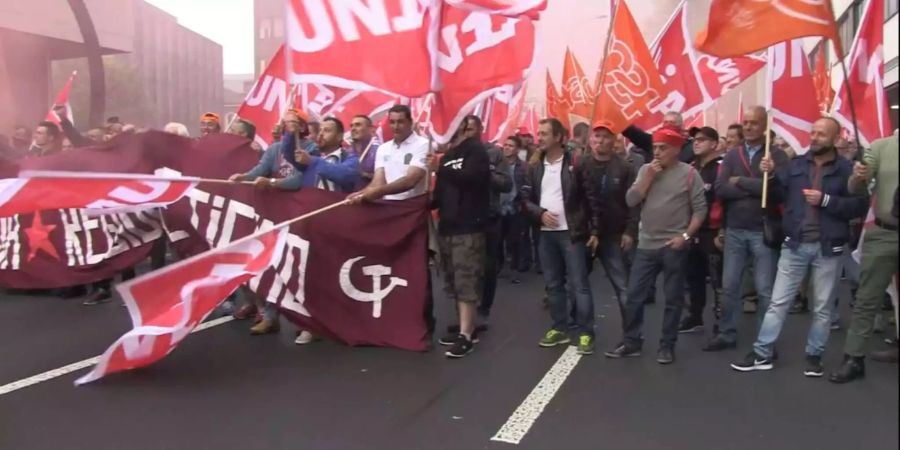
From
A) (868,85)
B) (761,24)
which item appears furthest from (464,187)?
(868,85)

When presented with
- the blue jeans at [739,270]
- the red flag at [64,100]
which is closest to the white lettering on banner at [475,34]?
A: the blue jeans at [739,270]

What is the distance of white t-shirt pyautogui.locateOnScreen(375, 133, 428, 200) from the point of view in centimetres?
580

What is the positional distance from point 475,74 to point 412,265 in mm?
1476

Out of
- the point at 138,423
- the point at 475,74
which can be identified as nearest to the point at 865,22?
the point at 475,74

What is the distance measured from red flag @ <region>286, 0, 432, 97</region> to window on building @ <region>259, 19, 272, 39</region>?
459cm

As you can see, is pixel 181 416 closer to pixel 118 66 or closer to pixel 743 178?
pixel 118 66

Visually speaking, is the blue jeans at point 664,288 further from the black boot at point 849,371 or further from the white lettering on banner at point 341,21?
the white lettering on banner at point 341,21

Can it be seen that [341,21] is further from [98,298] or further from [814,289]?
[98,298]

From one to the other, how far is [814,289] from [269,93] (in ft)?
17.8

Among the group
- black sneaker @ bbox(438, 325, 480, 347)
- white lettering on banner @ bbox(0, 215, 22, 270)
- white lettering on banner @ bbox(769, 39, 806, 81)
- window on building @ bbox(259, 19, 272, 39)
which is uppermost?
window on building @ bbox(259, 19, 272, 39)

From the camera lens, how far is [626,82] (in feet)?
24.9

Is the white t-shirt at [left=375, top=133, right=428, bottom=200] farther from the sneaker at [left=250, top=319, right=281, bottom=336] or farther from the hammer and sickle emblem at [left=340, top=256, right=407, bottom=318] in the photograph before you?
the sneaker at [left=250, top=319, right=281, bottom=336]

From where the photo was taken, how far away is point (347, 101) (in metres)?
7.92

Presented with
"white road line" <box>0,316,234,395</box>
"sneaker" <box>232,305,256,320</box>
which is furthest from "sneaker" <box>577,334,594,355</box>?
"white road line" <box>0,316,234,395</box>
